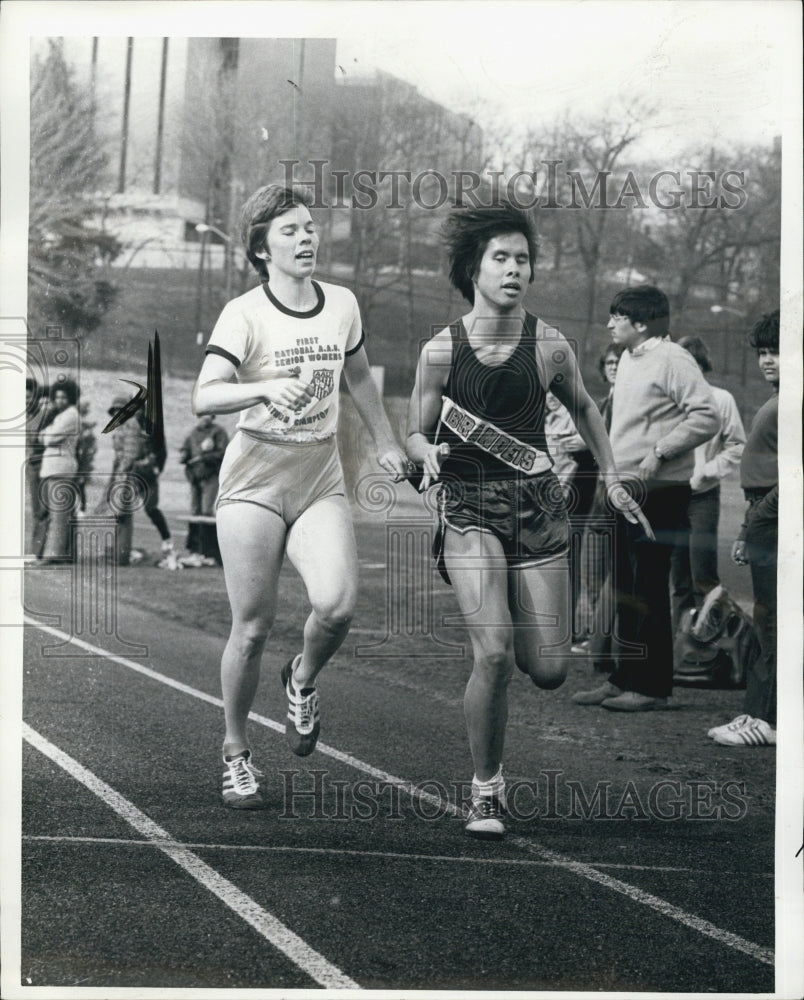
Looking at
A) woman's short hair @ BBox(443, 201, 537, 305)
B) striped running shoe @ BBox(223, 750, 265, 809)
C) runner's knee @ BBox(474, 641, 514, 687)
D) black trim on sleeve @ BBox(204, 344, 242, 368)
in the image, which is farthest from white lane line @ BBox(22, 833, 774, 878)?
woman's short hair @ BBox(443, 201, 537, 305)

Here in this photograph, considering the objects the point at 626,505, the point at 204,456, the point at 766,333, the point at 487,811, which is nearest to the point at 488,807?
the point at 487,811

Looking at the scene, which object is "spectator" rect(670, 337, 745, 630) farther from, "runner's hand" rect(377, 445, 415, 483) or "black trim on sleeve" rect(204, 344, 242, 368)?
"black trim on sleeve" rect(204, 344, 242, 368)

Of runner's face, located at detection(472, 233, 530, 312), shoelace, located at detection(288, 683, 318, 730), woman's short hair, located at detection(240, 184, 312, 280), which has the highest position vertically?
woman's short hair, located at detection(240, 184, 312, 280)

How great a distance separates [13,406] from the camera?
160 inches

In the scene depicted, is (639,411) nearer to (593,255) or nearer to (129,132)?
(593,255)

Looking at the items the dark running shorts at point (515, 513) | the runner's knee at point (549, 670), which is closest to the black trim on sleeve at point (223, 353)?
the dark running shorts at point (515, 513)

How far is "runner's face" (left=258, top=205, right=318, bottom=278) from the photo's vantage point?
3.99 m

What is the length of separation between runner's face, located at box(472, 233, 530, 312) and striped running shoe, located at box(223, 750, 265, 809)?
1645mm

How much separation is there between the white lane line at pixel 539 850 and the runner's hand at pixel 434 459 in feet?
3.06

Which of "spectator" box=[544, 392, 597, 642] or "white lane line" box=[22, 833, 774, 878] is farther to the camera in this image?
"spectator" box=[544, 392, 597, 642]

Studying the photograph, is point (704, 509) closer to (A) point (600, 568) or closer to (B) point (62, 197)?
(A) point (600, 568)

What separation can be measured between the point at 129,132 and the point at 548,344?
150cm

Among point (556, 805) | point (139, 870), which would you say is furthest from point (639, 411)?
point (139, 870)

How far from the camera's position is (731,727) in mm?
4102
